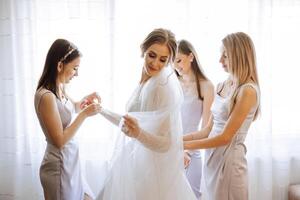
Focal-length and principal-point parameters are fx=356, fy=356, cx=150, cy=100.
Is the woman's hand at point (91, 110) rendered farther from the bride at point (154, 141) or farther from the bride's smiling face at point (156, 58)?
the bride's smiling face at point (156, 58)

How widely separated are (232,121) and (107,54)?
46.2 inches

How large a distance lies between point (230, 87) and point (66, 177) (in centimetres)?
100

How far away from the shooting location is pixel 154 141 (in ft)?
5.25

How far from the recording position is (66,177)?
1.89 m

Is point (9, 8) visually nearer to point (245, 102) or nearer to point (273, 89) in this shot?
point (245, 102)

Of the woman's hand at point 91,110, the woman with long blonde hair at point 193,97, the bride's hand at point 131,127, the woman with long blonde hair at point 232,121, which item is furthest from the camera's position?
the woman with long blonde hair at point 193,97

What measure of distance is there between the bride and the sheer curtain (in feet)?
3.03

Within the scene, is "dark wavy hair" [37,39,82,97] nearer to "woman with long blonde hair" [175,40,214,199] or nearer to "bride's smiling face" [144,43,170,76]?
"bride's smiling face" [144,43,170,76]

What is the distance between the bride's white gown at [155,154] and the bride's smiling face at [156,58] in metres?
0.03

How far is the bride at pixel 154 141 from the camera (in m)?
1.62

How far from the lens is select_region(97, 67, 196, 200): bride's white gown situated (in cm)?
162

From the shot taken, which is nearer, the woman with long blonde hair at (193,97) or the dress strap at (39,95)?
the dress strap at (39,95)

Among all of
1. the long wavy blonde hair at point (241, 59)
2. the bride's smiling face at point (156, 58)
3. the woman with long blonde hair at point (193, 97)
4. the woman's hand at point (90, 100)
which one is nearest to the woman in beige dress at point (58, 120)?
the woman's hand at point (90, 100)

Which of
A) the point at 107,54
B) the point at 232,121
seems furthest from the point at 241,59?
the point at 107,54
